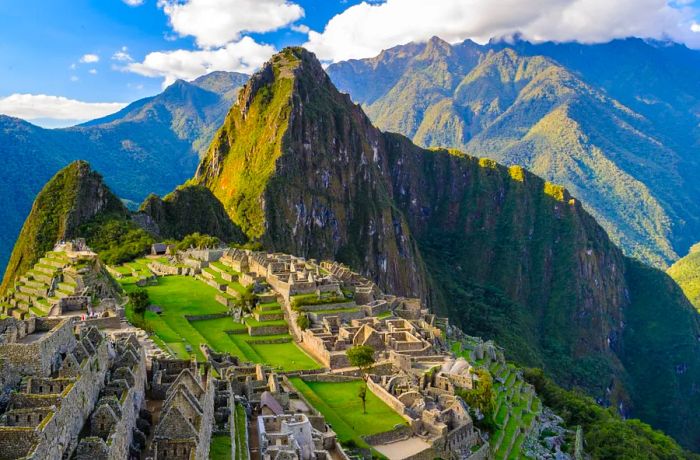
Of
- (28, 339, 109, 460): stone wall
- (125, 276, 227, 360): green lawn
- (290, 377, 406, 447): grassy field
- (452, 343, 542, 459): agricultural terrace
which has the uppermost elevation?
(28, 339, 109, 460): stone wall

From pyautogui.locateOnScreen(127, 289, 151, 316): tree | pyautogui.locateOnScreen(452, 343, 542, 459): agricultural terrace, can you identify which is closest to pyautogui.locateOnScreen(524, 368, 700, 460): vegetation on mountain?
pyautogui.locateOnScreen(452, 343, 542, 459): agricultural terrace

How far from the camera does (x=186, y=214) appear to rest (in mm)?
125312

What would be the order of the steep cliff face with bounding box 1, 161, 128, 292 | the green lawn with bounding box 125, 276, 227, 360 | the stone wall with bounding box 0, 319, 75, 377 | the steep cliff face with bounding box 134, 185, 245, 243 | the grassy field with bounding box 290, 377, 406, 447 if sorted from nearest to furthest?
the stone wall with bounding box 0, 319, 75, 377 → the grassy field with bounding box 290, 377, 406, 447 → the green lawn with bounding box 125, 276, 227, 360 → the steep cliff face with bounding box 1, 161, 128, 292 → the steep cliff face with bounding box 134, 185, 245, 243

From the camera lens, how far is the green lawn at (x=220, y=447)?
69.8 feet

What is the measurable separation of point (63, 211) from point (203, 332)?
62.7m

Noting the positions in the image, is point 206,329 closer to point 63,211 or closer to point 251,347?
point 251,347

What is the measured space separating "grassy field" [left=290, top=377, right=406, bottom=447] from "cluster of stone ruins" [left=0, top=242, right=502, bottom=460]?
0.64m

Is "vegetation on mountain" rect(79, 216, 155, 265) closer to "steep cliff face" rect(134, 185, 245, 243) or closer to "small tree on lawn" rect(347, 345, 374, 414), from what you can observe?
"steep cliff face" rect(134, 185, 245, 243)

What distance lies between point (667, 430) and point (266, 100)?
129615 millimetres

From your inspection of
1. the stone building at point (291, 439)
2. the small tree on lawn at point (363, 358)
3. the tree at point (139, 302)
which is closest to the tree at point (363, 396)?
the small tree on lawn at point (363, 358)

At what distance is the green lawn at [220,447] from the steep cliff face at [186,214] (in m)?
95.8

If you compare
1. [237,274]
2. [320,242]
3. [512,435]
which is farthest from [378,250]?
[512,435]

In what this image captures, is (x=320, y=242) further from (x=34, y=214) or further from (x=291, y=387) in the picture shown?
(x=291, y=387)

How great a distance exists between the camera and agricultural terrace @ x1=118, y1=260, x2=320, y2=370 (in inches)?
1647
